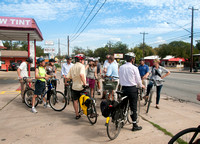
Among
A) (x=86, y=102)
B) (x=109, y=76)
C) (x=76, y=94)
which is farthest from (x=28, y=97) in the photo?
(x=109, y=76)

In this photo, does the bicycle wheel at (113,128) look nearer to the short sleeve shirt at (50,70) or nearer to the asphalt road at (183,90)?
the short sleeve shirt at (50,70)

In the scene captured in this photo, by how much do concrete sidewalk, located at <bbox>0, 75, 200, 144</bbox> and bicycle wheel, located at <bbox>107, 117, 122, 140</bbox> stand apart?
12 centimetres

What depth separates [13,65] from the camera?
108 feet

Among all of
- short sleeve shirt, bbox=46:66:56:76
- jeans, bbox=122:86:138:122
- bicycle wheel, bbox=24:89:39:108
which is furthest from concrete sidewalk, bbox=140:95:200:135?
bicycle wheel, bbox=24:89:39:108

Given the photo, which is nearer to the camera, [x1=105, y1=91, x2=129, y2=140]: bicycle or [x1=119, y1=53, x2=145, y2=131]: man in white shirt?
[x1=105, y1=91, x2=129, y2=140]: bicycle

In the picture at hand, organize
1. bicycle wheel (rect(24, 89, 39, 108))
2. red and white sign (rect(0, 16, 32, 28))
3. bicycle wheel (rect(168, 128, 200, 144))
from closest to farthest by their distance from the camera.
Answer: bicycle wheel (rect(168, 128, 200, 144)) < bicycle wheel (rect(24, 89, 39, 108)) < red and white sign (rect(0, 16, 32, 28))

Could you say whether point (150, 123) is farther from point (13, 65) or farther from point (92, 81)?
point (13, 65)

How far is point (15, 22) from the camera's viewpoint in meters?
10.4

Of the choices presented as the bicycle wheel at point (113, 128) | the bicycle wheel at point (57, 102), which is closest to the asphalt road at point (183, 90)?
the bicycle wheel at point (113, 128)

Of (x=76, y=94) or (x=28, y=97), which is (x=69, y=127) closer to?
(x=76, y=94)

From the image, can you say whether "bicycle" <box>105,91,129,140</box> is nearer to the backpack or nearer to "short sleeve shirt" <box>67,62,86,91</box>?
the backpack

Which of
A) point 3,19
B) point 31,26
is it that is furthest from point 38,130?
point 3,19

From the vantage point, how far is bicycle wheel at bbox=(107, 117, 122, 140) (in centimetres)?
379

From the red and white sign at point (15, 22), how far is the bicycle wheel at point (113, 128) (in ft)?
28.7
